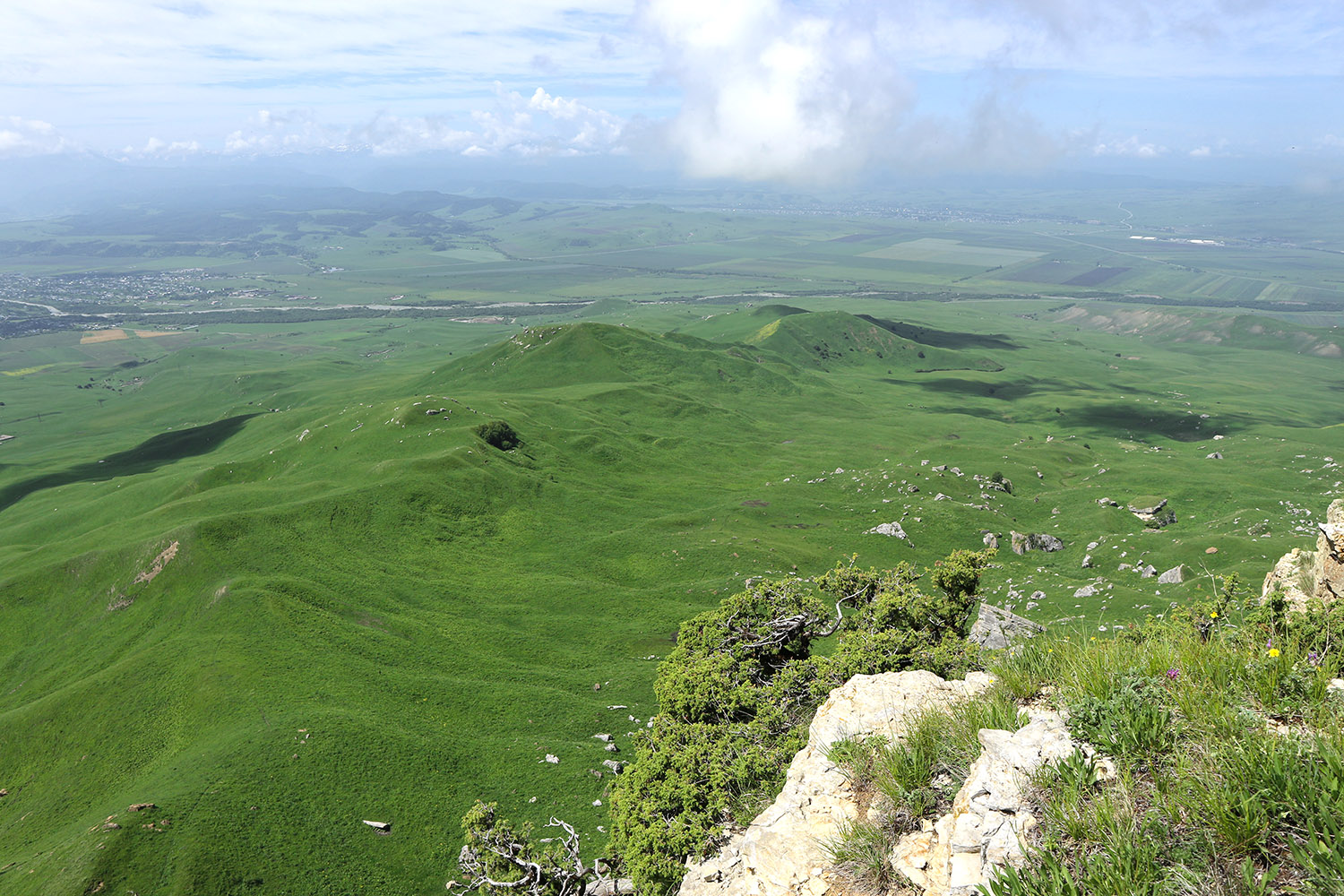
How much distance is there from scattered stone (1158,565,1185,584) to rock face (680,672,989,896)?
→ 7350 cm

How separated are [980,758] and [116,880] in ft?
162

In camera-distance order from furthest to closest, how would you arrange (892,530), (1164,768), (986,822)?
(892,530)
(986,822)
(1164,768)

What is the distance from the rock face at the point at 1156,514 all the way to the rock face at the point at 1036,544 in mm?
18624

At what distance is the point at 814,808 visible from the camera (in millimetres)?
15297

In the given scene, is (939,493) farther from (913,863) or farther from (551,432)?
(913,863)

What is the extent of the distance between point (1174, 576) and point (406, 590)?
87616 millimetres

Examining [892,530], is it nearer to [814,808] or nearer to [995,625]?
[995,625]

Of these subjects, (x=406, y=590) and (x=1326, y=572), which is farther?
(x=406, y=590)

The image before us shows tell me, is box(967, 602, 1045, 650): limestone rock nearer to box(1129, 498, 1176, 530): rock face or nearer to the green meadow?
the green meadow

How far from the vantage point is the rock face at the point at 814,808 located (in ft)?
46.9

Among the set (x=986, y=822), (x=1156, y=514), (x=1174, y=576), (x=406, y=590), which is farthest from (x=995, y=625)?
(x=1156, y=514)

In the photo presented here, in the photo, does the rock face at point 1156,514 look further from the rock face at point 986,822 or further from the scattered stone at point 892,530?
the rock face at point 986,822

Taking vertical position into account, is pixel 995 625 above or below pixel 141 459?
above

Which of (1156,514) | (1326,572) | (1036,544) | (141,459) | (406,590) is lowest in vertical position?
(141,459)
